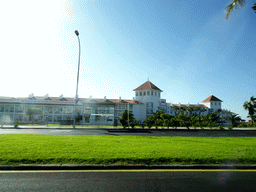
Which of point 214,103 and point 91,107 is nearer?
point 91,107

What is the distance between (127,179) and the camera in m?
3.97

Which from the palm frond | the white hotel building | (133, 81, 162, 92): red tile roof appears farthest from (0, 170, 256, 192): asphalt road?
(133, 81, 162, 92): red tile roof

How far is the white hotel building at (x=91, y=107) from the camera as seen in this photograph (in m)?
30.9

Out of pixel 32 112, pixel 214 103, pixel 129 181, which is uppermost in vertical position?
pixel 214 103

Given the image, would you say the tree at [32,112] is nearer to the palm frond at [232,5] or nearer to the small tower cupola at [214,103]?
the palm frond at [232,5]

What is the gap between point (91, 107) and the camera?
31.2m

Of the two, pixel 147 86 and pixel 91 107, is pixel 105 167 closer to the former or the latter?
pixel 91 107

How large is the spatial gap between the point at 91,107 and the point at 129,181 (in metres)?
28.2

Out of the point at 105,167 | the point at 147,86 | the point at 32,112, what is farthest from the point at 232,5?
the point at 147,86

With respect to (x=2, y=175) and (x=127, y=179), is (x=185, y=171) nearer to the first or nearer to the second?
(x=127, y=179)

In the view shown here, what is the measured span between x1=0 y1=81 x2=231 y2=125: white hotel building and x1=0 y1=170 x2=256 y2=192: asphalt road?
73.6 ft

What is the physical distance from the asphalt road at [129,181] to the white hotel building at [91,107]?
73.6 feet

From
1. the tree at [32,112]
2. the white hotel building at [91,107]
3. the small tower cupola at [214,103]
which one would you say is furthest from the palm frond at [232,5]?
the small tower cupola at [214,103]

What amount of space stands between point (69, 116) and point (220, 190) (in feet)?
142
